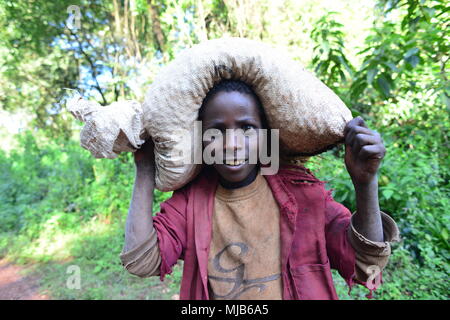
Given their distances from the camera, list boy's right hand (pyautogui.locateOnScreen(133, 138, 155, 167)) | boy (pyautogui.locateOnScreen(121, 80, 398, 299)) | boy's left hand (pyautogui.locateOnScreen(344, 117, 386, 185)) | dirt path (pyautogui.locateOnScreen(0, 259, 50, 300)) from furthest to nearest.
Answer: dirt path (pyautogui.locateOnScreen(0, 259, 50, 300))
boy's right hand (pyautogui.locateOnScreen(133, 138, 155, 167))
boy (pyautogui.locateOnScreen(121, 80, 398, 299))
boy's left hand (pyautogui.locateOnScreen(344, 117, 386, 185))

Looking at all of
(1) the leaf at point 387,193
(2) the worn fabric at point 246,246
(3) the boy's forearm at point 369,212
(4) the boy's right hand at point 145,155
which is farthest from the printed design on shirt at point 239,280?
(1) the leaf at point 387,193

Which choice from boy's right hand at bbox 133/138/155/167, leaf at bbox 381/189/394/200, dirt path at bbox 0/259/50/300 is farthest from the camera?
dirt path at bbox 0/259/50/300

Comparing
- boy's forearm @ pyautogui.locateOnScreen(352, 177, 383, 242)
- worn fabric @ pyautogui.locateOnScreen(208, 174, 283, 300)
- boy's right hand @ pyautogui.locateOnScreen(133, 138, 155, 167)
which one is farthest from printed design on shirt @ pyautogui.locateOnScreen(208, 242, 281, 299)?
boy's right hand @ pyautogui.locateOnScreen(133, 138, 155, 167)

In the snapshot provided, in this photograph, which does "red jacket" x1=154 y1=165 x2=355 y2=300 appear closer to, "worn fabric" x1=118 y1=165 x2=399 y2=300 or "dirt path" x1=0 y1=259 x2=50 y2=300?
"worn fabric" x1=118 y1=165 x2=399 y2=300

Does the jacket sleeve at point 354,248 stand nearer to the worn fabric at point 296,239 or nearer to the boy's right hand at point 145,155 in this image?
the worn fabric at point 296,239

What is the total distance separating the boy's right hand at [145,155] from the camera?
106 centimetres

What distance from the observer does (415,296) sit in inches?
78.5

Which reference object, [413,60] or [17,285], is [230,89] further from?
[17,285]

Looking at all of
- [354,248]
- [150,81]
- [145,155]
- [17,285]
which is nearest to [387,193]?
[354,248]

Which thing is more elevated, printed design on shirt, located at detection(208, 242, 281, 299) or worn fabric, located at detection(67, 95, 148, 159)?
worn fabric, located at detection(67, 95, 148, 159)

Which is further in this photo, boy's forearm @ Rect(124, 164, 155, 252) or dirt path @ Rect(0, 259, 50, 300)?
dirt path @ Rect(0, 259, 50, 300)

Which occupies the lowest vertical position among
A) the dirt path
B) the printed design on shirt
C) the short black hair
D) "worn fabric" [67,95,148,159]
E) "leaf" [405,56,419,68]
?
the dirt path

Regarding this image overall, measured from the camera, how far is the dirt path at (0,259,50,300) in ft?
8.86

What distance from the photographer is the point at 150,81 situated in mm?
4238
